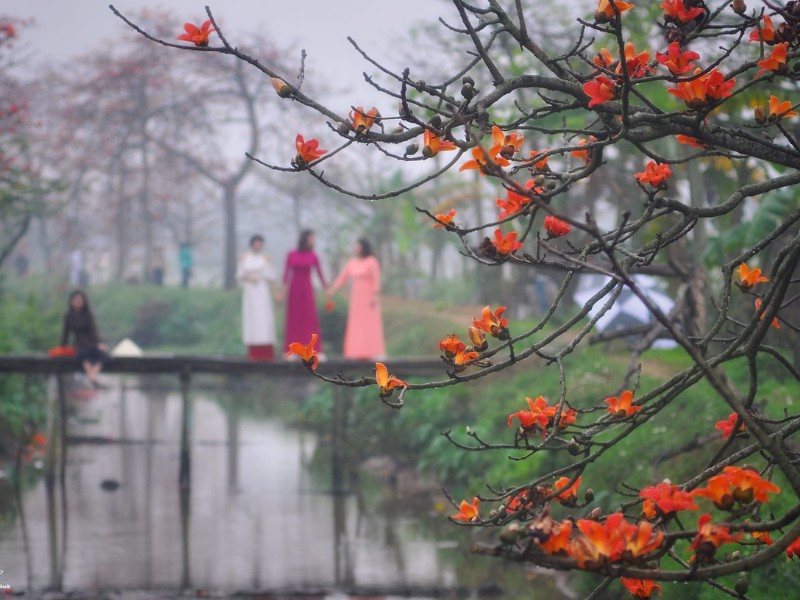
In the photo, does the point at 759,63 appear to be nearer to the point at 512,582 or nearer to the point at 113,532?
the point at 512,582

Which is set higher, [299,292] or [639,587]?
[299,292]

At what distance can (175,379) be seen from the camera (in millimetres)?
27219

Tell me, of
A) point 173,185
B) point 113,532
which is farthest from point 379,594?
point 173,185

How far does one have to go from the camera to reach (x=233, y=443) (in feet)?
59.5

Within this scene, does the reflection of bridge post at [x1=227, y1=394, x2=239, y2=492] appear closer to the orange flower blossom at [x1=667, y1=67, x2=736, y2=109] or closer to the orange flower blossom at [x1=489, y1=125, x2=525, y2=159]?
the orange flower blossom at [x1=489, y1=125, x2=525, y2=159]

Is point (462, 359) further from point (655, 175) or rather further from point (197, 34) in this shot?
point (197, 34)

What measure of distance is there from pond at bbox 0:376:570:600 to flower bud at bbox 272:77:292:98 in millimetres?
6145

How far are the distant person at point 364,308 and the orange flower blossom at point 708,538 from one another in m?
13.0

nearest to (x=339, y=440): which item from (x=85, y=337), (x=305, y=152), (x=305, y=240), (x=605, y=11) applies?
(x=305, y=240)

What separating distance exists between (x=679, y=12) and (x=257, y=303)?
1265cm

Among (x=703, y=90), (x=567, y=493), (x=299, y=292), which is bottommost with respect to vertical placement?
(x=567, y=493)

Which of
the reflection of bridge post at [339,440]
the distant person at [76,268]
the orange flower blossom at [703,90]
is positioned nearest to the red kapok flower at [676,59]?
the orange flower blossom at [703,90]

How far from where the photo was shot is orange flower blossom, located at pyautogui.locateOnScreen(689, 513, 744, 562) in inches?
102

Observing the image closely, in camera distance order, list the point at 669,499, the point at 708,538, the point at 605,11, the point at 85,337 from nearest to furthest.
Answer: the point at 708,538, the point at 669,499, the point at 605,11, the point at 85,337
